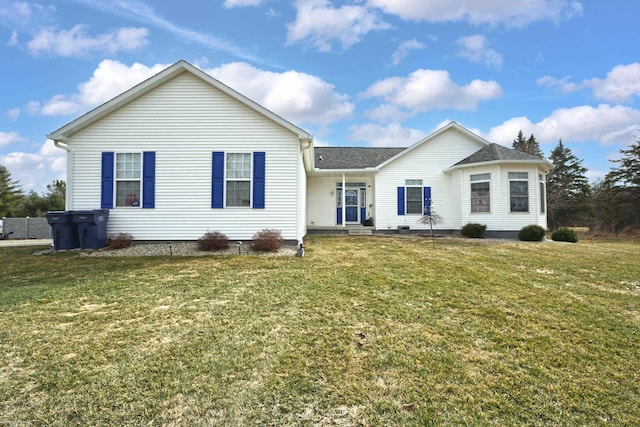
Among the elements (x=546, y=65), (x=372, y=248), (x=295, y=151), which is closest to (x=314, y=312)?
(x=372, y=248)

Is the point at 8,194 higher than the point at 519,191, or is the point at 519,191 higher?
the point at 8,194

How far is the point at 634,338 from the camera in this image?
3.46 meters

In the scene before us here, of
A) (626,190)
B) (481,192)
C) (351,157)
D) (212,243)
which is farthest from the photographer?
(626,190)

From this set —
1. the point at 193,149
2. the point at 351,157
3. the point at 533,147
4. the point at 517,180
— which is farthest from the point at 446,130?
the point at 533,147

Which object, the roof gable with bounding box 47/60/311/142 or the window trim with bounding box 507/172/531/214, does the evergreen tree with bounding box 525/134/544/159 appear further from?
the roof gable with bounding box 47/60/311/142

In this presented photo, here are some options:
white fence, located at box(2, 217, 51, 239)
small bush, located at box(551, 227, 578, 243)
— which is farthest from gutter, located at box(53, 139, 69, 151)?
small bush, located at box(551, 227, 578, 243)

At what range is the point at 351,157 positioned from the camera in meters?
18.4

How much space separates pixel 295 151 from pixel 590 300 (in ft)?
26.1

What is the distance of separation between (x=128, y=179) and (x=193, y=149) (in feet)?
7.48

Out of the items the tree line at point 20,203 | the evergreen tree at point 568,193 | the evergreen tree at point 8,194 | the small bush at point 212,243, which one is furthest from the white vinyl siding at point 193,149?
the evergreen tree at point 568,193

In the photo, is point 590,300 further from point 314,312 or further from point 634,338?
point 314,312

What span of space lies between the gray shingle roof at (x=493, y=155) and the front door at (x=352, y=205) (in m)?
5.40

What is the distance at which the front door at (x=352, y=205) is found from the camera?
17.5 metres

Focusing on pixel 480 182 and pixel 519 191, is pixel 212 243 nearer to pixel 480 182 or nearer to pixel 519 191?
pixel 480 182
